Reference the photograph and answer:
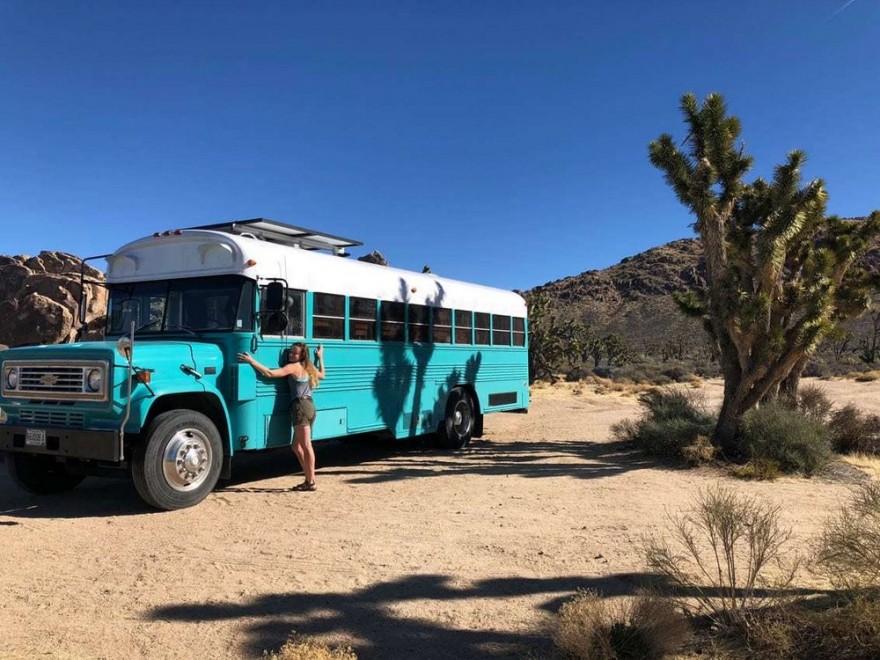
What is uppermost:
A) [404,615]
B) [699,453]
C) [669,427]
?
[669,427]

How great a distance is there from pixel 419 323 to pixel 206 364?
4395 millimetres

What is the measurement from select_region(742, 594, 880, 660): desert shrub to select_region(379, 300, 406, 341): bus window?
715cm

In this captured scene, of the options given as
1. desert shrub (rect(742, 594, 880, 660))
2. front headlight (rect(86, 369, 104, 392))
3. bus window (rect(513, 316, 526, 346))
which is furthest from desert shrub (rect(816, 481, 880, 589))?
bus window (rect(513, 316, 526, 346))

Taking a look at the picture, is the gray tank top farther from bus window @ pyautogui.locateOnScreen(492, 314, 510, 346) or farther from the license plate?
bus window @ pyautogui.locateOnScreen(492, 314, 510, 346)

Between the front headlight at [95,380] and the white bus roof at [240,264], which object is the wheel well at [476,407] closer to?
the white bus roof at [240,264]

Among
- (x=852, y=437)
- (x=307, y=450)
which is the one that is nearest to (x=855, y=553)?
(x=307, y=450)

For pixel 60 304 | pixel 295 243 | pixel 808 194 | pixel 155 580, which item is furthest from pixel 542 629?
pixel 60 304

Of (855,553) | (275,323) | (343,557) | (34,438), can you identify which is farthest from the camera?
(275,323)

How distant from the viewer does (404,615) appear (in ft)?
14.9

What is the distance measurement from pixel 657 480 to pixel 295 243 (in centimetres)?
603

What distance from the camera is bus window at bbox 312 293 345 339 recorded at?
8.96 meters

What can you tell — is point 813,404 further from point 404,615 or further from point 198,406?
point 404,615

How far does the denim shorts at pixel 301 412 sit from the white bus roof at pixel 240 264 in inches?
57.5

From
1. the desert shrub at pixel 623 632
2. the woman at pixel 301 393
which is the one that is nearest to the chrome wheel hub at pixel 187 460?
the woman at pixel 301 393
